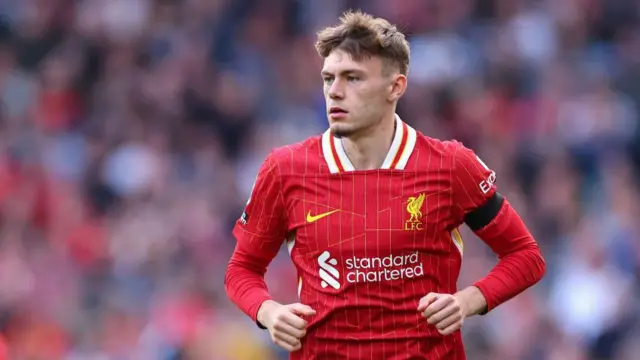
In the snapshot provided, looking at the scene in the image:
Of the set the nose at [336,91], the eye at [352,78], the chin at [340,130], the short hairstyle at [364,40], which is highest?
the short hairstyle at [364,40]

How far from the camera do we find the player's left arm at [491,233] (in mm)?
5801

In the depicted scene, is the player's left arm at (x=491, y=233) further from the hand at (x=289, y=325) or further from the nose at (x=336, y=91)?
the hand at (x=289, y=325)

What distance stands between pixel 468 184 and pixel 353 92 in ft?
1.94

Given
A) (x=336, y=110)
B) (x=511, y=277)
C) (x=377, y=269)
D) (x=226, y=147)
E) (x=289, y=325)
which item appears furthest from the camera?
(x=226, y=147)

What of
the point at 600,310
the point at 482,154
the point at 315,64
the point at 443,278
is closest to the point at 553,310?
the point at 600,310

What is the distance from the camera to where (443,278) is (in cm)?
581

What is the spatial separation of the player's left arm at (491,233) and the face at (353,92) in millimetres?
390

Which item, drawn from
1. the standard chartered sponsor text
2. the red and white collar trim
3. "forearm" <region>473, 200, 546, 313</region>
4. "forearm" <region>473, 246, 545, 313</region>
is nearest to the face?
the red and white collar trim

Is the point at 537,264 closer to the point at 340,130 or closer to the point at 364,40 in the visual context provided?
the point at 340,130

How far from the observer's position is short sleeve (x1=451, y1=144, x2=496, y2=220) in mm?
5816

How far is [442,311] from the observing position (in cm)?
551

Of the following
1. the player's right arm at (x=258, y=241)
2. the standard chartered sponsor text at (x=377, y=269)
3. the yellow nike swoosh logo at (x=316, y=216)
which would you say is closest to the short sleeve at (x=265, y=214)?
the player's right arm at (x=258, y=241)

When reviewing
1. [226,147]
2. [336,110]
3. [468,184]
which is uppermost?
[226,147]

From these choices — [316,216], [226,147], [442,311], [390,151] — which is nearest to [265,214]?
[316,216]
